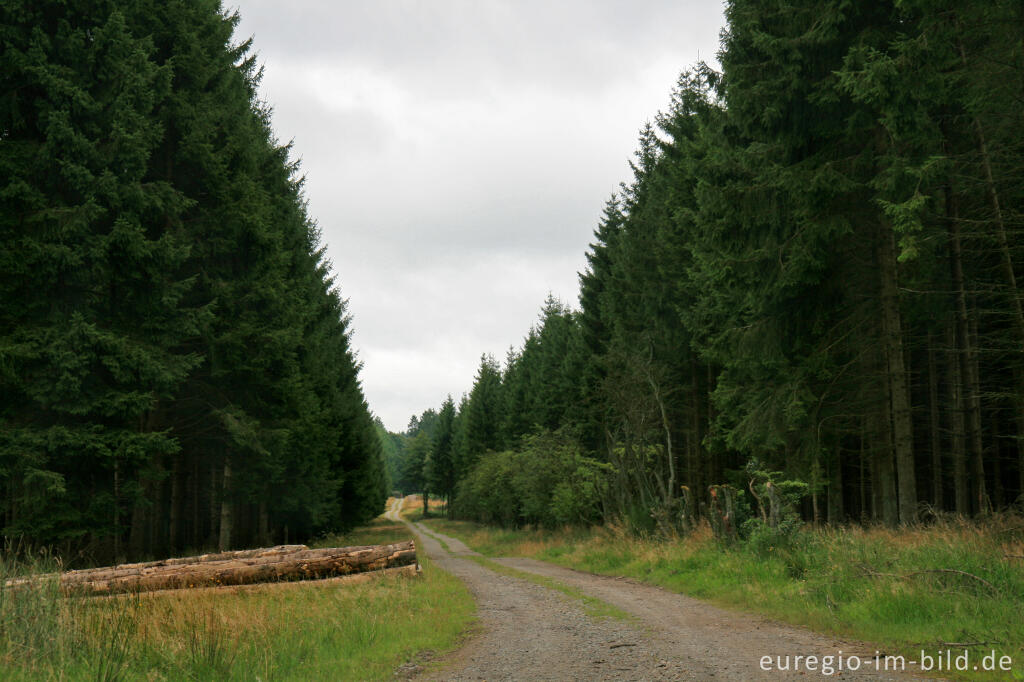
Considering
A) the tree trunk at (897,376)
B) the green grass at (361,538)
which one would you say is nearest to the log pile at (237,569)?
the green grass at (361,538)

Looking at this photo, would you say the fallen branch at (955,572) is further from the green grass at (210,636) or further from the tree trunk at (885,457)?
the tree trunk at (885,457)

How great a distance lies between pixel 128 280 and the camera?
14625mm

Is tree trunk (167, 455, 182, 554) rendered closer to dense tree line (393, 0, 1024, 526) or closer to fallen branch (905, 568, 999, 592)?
dense tree line (393, 0, 1024, 526)

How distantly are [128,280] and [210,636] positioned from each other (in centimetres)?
1151

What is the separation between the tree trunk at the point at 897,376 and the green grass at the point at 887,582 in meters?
1.69

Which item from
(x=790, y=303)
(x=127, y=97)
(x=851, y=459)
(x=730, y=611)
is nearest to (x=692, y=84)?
(x=790, y=303)

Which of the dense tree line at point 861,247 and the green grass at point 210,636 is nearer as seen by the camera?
the green grass at point 210,636

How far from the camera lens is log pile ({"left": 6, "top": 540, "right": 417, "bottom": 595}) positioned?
31.4 ft

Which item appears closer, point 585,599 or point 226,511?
point 585,599

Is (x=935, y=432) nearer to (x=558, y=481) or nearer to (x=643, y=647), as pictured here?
(x=643, y=647)

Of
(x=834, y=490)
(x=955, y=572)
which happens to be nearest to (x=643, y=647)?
(x=955, y=572)

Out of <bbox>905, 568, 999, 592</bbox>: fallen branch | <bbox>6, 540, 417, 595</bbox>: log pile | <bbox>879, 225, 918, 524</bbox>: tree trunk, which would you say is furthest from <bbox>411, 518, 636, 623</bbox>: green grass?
<bbox>879, 225, 918, 524</bbox>: tree trunk

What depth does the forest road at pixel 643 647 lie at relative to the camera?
561cm

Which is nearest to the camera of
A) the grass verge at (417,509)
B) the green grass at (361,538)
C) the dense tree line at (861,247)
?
the dense tree line at (861,247)
